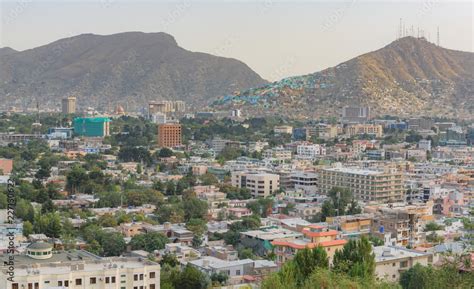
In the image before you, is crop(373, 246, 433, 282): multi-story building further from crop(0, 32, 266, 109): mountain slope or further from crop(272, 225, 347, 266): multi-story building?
crop(0, 32, 266, 109): mountain slope

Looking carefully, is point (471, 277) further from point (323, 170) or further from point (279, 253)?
point (323, 170)

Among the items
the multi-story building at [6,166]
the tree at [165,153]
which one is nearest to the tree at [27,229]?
the multi-story building at [6,166]

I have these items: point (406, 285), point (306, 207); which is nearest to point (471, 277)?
point (406, 285)

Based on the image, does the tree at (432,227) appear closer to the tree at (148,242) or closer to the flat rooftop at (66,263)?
the tree at (148,242)

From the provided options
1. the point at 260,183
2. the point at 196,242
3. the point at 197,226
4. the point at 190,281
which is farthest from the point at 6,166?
the point at 190,281

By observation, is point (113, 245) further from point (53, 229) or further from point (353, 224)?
point (353, 224)

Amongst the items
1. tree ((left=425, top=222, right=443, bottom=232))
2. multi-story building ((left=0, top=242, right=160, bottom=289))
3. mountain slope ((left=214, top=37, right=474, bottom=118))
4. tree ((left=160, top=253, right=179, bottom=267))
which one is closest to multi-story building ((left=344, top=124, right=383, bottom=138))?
mountain slope ((left=214, top=37, right=474, bottom=118))
